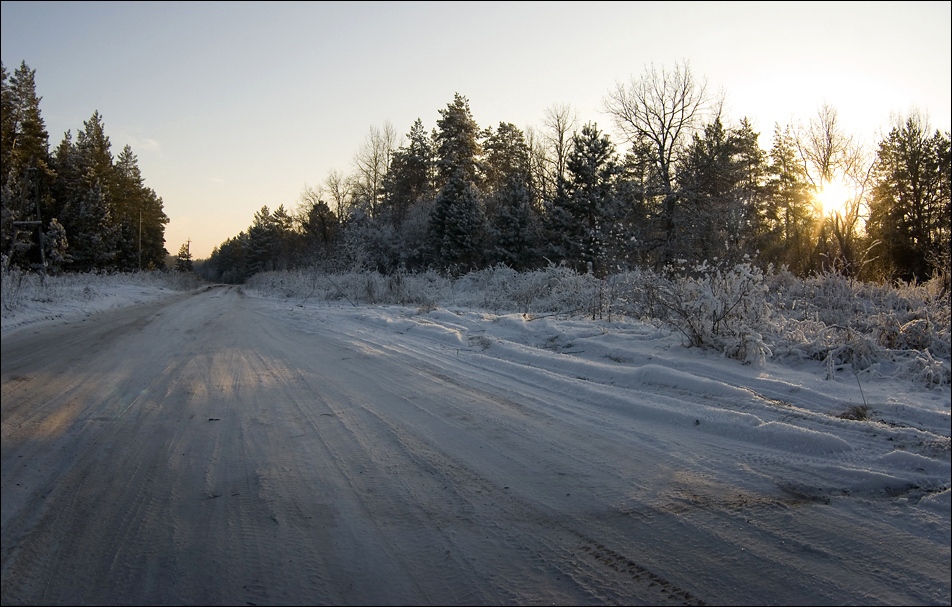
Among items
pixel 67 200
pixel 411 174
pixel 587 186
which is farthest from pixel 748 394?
pixel 411 174

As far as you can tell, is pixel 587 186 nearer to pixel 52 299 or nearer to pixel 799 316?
pixel 799 316

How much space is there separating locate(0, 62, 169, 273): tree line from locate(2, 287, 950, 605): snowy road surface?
525 mm

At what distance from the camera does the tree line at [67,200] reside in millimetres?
1952

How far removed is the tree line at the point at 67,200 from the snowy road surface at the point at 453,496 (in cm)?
53

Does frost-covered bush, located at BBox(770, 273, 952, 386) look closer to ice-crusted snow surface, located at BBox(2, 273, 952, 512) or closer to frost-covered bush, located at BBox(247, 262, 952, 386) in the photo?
frost-covered bush, located at BBox(247, 262, 952, 386)

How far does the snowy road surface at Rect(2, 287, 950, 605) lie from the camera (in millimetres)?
2029

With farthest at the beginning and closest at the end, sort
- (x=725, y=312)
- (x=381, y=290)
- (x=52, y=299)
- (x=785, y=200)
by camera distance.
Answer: (x=785, y=200), (x=381, y=290), (x=52, y=299), (x=725, y=312)

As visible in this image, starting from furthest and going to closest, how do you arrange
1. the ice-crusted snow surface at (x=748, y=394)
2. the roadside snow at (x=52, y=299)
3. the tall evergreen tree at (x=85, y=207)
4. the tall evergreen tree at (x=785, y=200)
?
1. the tall evergreen tree at (x=785, y=200)
2. the tall evergreen tree at (x=85, y=207)
3. the ice-crusted snow surface at (x=748, y=394)
4. the roadside snow at (x=52, y=299)

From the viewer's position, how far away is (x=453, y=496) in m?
2.82

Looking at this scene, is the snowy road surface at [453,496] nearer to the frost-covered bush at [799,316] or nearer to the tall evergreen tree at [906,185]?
the frost-covered bush at [799,316]

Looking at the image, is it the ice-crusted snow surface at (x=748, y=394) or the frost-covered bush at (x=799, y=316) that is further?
the frost-covered bush at (x=799, y=316)

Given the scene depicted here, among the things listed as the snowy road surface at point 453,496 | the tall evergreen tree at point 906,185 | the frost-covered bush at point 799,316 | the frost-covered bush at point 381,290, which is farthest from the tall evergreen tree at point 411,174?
the snowy road surface at point 453,496

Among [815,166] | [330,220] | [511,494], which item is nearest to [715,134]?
[815,166]

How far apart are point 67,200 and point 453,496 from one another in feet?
85.3
